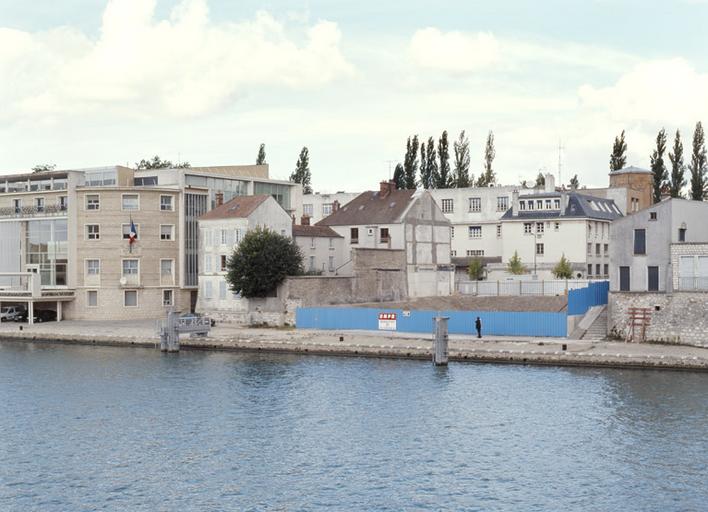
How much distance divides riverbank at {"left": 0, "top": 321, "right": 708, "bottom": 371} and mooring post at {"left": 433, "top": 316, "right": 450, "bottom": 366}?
198cm

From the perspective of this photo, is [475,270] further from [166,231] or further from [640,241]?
[640,241]

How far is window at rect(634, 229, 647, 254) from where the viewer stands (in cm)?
6575

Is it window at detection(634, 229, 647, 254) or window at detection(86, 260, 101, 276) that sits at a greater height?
window at detection(634, 229, 647, 254)

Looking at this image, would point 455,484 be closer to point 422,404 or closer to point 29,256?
point 422,404

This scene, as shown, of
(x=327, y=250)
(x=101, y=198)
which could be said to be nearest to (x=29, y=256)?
(x=101, y=198)

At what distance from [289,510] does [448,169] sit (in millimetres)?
103345

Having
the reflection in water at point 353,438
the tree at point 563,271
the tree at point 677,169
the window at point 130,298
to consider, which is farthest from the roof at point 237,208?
the tree at point 677,169

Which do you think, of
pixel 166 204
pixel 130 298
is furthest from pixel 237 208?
pixel 130 298

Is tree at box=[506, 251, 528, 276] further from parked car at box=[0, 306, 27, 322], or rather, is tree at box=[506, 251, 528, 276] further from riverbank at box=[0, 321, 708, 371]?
parked car at box=[0, 306, 27, 322]

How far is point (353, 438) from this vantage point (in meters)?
40.6

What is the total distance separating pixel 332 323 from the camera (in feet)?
240

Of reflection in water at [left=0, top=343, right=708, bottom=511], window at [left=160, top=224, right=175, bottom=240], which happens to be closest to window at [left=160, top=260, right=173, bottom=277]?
window at [left=160, top=224, right=175, bottom=240]

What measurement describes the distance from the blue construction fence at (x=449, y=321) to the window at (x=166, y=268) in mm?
17841

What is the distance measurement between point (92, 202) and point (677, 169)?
237 ft
